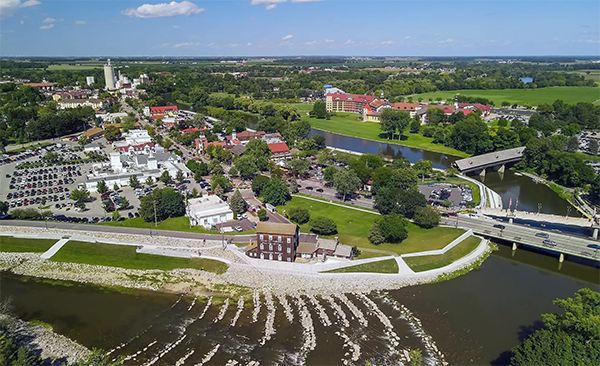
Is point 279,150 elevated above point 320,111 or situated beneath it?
situated beneath

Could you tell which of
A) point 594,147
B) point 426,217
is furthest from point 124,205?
point 594,147

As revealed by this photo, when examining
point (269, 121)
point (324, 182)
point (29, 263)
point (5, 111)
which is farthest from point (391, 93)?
point (29, 263)

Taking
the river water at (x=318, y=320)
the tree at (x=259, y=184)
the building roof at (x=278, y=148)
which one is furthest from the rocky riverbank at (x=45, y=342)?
the building roof at (x=278, y=148)

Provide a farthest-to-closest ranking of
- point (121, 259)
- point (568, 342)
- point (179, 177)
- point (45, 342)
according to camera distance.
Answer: point (179, 177)
point (121, 259)
point (45, 342)
point (568, 342)

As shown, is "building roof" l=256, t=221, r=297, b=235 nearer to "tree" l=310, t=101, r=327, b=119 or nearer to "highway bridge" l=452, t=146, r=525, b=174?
"highway bridge" l=452, t=146, r=525, b=174

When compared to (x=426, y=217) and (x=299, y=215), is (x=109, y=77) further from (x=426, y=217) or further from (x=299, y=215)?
(x=426, y=217)

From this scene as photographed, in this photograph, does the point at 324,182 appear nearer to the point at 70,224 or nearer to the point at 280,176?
the point at 280,176

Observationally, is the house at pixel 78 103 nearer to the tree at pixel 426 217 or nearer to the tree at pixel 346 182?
the tree at pixel 346 182

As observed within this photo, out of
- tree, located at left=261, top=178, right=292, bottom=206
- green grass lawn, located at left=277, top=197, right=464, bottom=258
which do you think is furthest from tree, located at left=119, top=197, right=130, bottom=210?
green grass lawn, located at left=277, top=197, right=464, bottom=258
